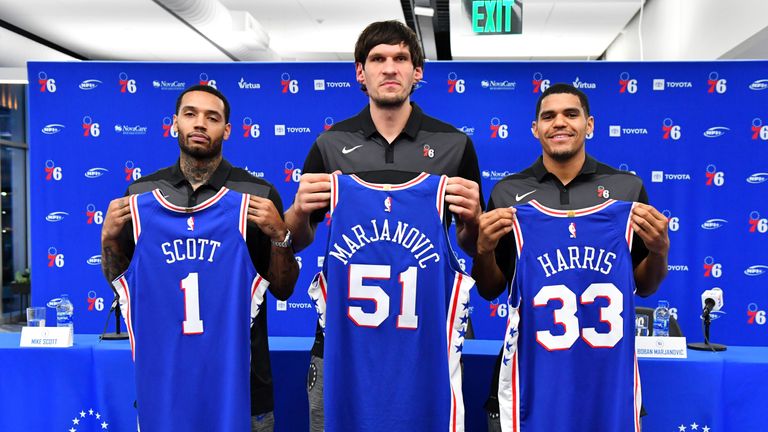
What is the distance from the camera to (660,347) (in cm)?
261

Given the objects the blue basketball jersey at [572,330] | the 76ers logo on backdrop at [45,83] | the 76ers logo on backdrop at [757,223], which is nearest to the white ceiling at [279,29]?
the 76ers logo on backdrop at [45,83]

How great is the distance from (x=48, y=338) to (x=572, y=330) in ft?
Result: 7.35

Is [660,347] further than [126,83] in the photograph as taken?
No

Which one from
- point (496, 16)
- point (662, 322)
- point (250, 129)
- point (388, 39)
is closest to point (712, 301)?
point (662, 322)

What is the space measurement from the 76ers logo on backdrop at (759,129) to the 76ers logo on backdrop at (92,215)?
538cm

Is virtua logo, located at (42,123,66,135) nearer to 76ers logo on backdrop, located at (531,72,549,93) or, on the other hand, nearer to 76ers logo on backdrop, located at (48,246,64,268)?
76ers logo on backdrop, located at (48,246,64,268)

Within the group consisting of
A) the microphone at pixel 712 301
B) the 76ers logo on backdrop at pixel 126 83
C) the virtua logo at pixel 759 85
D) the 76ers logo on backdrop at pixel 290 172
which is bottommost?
the microphone at pixel 712 301

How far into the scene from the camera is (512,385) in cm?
206

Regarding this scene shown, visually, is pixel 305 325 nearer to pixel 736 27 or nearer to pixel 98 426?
pixel 98 426

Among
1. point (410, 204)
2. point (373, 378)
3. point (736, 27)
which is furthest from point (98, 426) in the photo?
point (736, 27)

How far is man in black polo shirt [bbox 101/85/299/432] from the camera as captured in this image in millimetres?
2176

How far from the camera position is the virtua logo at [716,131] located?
16.7 feet

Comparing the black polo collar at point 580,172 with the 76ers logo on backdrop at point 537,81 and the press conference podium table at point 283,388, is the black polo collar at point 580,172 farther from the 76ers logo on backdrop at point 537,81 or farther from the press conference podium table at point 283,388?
the 76ers logo on backdrop at point 537,81

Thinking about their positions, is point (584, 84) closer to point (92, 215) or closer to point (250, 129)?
point (250, 129)
